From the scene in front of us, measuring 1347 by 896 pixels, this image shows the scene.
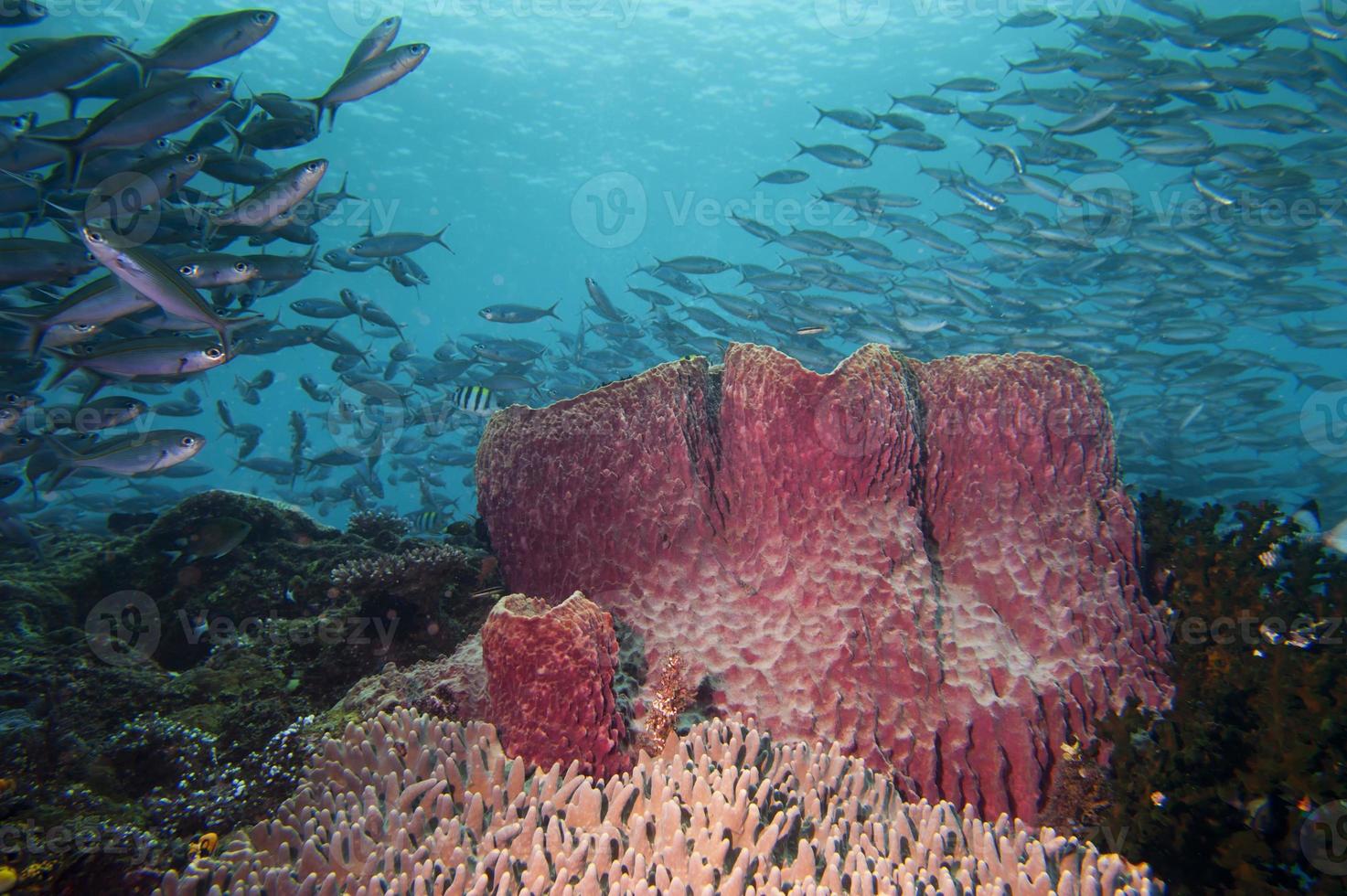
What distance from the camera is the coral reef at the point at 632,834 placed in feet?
7.39

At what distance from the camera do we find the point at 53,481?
5.31 meters

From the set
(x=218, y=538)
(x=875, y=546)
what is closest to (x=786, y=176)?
(x=875, y=546)

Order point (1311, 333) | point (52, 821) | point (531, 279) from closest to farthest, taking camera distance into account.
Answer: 1. point (52, 821)
2. point (1311, 333)
3. point (531, 279)

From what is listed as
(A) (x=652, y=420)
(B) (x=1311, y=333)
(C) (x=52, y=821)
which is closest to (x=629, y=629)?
(A) (x=652, y=420)

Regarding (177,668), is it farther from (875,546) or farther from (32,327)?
(875,546)

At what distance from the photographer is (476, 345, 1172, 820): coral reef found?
3.30 metres

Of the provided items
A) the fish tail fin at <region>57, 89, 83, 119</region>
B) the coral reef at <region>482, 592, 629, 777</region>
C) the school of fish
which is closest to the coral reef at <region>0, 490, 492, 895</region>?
the coral reef at <region>482, 592, 629, 777</region>

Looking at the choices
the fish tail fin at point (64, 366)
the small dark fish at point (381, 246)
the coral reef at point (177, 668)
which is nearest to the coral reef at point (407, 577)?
the coral reef at point (177, 668)

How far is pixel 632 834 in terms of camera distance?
2.45 m

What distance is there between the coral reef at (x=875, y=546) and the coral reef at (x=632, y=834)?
17.0 inches

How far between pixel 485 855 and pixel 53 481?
18.4 ft

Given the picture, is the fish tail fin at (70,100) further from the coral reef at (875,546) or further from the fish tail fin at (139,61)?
the coral reef at (875,546)

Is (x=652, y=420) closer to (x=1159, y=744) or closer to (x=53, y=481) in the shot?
(x=1159, y=744)

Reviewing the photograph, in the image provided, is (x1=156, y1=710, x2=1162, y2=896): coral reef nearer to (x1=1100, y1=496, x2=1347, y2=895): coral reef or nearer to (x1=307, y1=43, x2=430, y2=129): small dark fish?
(x1=1100, y1=496, x2=1347, y2=895): coral reef
